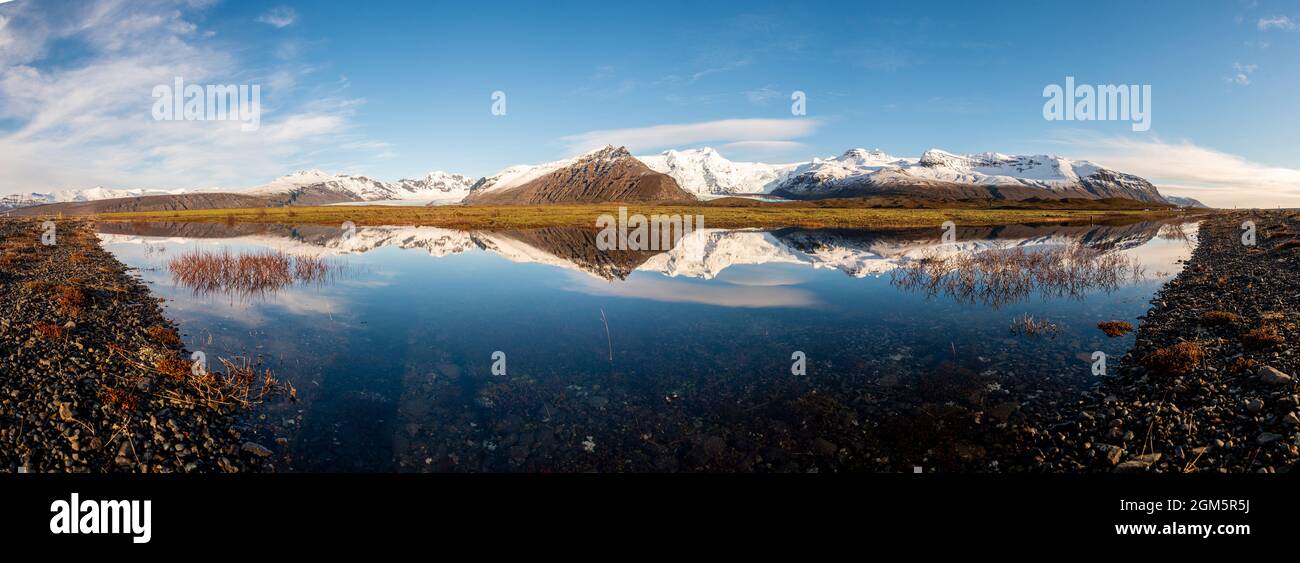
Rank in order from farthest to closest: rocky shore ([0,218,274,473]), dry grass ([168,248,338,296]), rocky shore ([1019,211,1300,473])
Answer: dry grass ([168,248,338,296]), rocky shore ([0,218,274,473]), rocky shore ([1019,211,1300,473])

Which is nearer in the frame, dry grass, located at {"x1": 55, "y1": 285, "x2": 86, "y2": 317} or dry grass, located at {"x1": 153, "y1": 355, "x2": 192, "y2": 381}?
dry grass, located at {"x1": 153, "y1": 355, "x2": 192, "y2": 381}

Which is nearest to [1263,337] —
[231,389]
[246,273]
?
[231,389]

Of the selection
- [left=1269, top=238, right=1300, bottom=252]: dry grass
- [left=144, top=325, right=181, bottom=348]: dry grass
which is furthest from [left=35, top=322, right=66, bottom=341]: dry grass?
[left=1269, top=238, right=1300, bottom=252]: dry grass

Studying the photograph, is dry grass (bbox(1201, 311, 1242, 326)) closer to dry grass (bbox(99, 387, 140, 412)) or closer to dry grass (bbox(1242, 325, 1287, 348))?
dry grass (bbox(1242, 325, 1287, 348))

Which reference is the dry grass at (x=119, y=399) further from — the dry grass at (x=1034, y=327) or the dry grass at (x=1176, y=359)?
the dry grass at (x=1034, y=327)

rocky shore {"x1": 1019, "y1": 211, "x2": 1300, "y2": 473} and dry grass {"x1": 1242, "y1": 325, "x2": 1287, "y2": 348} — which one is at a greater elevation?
dry grass {"x1": 1242, "y1": 325, "x2": 1287, "y2": 348}

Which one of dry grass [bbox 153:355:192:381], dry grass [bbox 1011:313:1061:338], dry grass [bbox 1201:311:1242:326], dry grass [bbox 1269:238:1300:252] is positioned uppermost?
dry grass [bbox 1269:238:1300:252]
